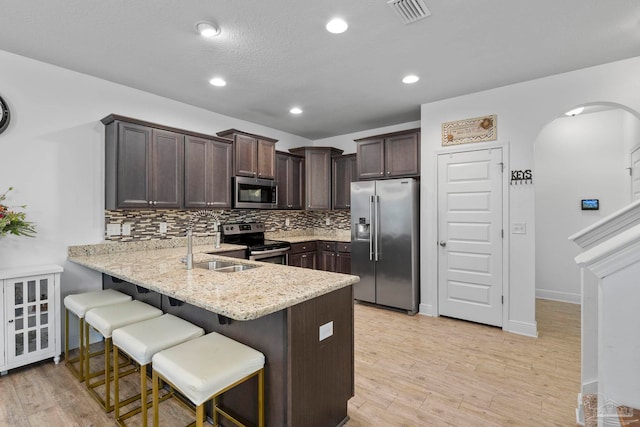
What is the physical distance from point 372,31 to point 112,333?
2813 mm

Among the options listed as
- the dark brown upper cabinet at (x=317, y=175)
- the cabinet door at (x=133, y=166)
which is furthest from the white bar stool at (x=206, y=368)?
the dark brown upper cabinet at (x=317, y=175)

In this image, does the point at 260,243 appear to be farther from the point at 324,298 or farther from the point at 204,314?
the point at 324,298

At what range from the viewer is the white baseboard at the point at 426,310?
12.9ft

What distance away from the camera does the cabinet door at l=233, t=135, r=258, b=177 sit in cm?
418

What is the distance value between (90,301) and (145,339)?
3.57 ft

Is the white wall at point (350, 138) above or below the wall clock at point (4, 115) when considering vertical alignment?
above

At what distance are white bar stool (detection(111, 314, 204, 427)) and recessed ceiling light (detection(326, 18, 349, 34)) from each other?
91.3 inches

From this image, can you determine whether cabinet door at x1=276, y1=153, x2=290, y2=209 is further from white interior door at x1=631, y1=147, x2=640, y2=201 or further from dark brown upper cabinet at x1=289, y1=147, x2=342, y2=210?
white interior door at x1=631, y1=147, x2=640, y2=201

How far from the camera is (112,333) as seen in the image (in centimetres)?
193

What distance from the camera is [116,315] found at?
2.12 meters

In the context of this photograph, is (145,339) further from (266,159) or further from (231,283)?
(266,159)

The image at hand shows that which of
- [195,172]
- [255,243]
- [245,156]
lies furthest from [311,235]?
[195,172]

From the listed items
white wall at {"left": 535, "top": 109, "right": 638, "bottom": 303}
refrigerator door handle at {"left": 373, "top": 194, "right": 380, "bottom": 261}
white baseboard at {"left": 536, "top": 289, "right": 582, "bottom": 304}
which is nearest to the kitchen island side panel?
refrigerator door handle at {"left": 373, "top": 194, "right": 380, "bottom": 261}

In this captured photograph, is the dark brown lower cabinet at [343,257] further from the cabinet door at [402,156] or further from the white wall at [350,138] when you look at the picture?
the white wall at [350,138]
